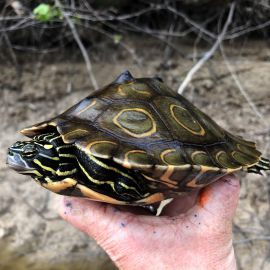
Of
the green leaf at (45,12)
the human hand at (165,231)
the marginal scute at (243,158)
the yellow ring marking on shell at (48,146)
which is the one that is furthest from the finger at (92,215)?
the green leaf at (45,12)

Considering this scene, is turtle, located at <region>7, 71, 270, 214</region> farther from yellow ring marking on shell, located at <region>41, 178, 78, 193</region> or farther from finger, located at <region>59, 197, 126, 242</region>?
finger, located at <region>59, 197, 126, 242</region>

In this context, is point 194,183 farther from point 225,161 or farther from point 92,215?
point 92,215

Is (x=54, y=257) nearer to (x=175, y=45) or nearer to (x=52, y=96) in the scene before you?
(x=52, y=96)

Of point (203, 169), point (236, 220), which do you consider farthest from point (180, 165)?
point (236, 220)

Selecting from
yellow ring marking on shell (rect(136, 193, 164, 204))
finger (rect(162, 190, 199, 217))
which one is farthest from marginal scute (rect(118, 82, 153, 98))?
finger (rect(162, 190, 199, 217))

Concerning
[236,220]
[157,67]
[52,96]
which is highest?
[157,67]

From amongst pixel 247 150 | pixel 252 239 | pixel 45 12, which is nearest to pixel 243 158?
pixel 247 150
